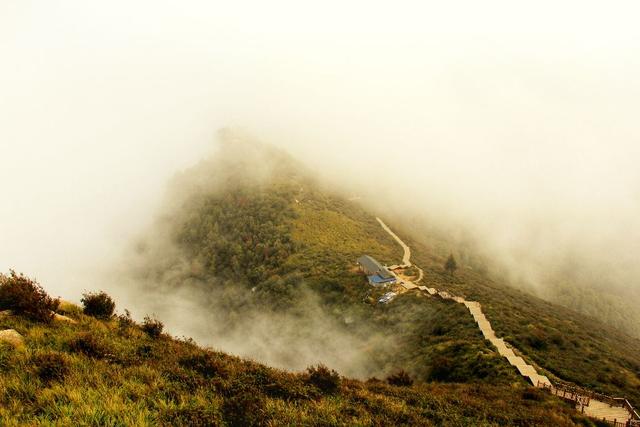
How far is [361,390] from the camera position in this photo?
1400 centimetres

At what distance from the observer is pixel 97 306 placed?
1576 centimetres

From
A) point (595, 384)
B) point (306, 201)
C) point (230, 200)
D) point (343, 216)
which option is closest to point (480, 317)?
point (595, 384)

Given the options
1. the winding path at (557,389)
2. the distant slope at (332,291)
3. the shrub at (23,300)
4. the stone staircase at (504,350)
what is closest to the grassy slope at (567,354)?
the distant slope at (332,291)

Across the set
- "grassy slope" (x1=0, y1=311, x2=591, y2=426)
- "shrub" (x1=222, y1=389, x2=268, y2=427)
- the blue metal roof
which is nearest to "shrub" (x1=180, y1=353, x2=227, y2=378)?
"grassy slope" (x1=0, y1=311, x2=591, y2=426)

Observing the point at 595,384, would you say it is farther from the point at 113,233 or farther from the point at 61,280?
the point at 113,233

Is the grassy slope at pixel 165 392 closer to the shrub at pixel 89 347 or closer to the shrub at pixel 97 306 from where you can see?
the shrub at pixel 89 347

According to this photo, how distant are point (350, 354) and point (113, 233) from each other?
15270 cm

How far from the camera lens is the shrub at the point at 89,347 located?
37.3 ft

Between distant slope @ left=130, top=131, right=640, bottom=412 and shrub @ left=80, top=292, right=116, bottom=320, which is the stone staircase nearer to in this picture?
distant slope @ left=130, top=131, right=640, bottom=412

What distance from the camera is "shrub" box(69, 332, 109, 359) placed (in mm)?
11376

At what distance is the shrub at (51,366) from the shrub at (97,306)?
5.93m

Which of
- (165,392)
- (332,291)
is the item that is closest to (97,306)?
(165,392)

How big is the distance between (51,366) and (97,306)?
21.6 feet

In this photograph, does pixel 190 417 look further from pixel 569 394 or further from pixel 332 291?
pixel 332 291
